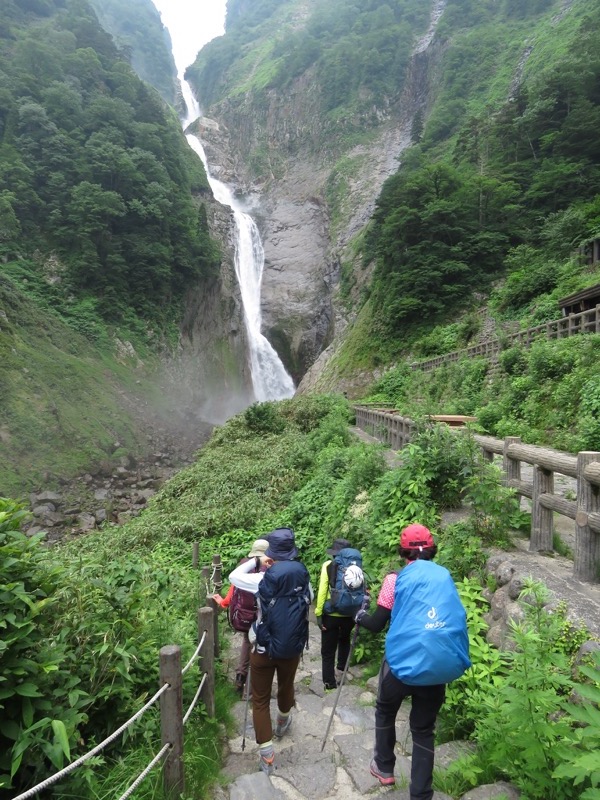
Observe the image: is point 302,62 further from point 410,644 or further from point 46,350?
point 410,644

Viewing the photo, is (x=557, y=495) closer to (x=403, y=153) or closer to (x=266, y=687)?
(x=266, y=687)

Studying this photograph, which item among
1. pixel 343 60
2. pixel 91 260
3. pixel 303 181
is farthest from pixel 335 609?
pixel 343 60

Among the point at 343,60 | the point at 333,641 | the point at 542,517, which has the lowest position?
the point at 333,641

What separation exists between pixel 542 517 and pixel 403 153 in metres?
46.0

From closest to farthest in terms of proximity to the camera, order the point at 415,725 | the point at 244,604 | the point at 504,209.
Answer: the point at 415,725 → the point at 244,604 → the point at 504,209

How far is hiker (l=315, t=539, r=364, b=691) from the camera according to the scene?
380cm

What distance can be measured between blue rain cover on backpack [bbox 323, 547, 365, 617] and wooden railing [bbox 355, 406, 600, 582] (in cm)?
170

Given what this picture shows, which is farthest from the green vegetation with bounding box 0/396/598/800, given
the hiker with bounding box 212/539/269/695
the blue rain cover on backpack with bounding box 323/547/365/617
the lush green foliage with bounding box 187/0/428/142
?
the lush green foliage with bounding box 187/0/428/142

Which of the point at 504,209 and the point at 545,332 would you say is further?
the point at 504,209

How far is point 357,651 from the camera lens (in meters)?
4.46

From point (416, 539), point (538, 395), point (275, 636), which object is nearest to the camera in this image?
point (416, 539)

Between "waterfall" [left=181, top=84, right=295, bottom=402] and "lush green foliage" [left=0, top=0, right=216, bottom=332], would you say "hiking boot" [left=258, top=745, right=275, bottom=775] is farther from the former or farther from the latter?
"waterfall" [left=181, top=84, right=295, bottom=402]

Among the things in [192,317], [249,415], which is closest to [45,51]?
[192,317]

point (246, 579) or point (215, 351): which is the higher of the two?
point (215, 351)
